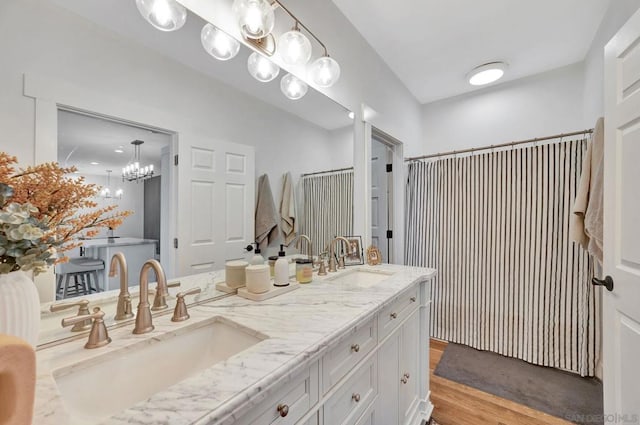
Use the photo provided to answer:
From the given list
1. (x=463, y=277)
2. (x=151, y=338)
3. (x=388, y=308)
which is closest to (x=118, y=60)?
(x=151, y=338)

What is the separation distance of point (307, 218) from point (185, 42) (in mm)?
1030

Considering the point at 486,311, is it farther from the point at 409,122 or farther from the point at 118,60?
the point at 118,60

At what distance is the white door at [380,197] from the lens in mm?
2291

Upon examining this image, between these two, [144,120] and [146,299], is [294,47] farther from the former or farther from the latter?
[146,299]

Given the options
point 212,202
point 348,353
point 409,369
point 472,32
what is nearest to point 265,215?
point 212,202

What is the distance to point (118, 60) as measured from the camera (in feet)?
2.79

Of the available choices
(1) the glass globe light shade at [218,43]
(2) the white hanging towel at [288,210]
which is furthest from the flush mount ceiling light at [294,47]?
(2) the white hanging towel at [288,210]

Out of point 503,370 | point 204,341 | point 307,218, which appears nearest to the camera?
point 204,341

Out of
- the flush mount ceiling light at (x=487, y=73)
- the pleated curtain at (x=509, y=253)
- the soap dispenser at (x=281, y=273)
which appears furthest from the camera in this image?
the flush mount ceiling light at (x=487, y=73)

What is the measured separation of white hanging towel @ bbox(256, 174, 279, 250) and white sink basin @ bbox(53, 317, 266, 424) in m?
0.50

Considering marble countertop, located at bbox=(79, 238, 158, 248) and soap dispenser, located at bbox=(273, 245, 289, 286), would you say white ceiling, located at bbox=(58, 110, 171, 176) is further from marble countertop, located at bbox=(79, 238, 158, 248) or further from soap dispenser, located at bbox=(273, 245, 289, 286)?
soap dispenser, located at bbox=(273, 245, 289, 286)

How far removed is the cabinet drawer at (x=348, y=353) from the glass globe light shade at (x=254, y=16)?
1335mm

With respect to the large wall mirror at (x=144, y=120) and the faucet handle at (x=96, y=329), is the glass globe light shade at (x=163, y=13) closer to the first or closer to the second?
the large wall mirror at (x=144, y=120)

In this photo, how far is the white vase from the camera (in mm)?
537
